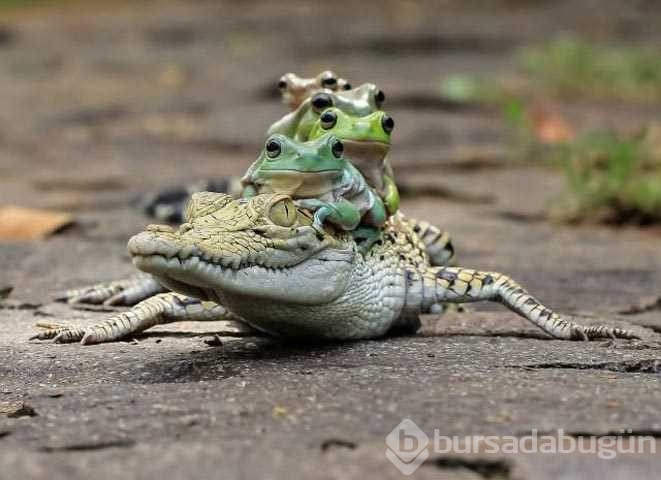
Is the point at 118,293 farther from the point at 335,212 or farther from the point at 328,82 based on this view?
the point at 335,212

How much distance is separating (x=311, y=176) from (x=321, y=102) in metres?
0.77

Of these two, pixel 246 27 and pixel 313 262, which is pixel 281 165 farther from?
pixel 246 27

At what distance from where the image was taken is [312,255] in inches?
158

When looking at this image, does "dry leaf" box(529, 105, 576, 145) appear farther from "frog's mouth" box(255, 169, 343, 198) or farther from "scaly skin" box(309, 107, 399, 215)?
"frog's mouth" box(255, 169, 343, 198)

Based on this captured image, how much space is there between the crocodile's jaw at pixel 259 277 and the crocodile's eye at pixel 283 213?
0.48 feet

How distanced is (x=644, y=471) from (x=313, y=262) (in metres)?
1.49

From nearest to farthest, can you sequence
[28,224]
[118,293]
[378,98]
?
[378,98] < [118,293] < [28,224]

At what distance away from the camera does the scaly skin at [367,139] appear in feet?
15.3

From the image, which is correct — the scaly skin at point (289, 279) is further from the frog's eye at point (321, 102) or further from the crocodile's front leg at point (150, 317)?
the frog's eye at point (321, 102)

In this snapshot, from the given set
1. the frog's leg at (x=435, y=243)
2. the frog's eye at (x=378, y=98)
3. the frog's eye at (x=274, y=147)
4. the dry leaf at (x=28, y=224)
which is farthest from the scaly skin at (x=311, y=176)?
the dry leaf at (x=28, y=224)

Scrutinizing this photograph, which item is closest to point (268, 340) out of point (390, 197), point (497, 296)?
point (390, 197)

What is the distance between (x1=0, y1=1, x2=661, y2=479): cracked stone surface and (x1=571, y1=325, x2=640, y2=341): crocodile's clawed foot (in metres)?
0.08

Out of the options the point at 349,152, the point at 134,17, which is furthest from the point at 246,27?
the point at 349,152

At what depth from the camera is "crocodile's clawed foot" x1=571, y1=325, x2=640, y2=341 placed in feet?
14.7
